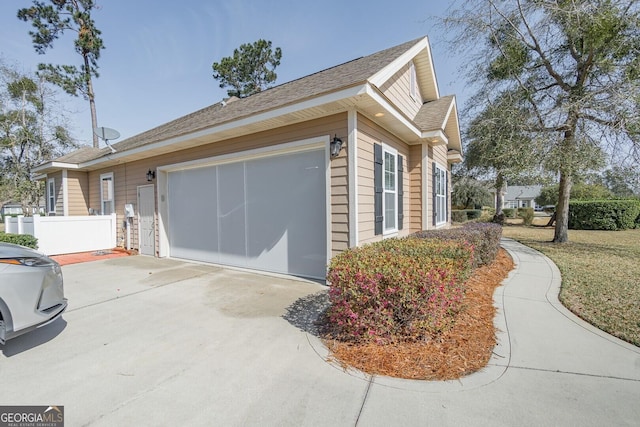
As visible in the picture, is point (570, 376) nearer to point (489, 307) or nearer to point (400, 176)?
point (489, 307)

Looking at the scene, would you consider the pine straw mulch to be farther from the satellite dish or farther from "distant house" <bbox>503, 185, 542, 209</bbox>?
"distant house" <bbox>503, 185, 542, 209</bbox>

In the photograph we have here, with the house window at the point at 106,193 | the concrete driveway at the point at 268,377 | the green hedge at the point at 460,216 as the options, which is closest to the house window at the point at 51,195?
the house window at the point at 106,193

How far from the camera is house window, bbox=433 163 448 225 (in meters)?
8.54

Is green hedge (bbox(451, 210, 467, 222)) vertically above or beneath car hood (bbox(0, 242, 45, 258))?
beneath

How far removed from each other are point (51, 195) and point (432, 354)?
611 inches

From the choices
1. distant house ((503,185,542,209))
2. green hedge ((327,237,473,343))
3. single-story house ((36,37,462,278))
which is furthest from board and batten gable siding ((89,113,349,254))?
distant house ((503,185,542,209))

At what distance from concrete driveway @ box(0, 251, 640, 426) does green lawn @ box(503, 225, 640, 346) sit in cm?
37

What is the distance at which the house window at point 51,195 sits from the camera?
1137 cm

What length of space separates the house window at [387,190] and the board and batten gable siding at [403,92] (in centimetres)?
126

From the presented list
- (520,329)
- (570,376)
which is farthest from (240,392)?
(520,329)

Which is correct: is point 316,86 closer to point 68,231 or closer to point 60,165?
point 68,231

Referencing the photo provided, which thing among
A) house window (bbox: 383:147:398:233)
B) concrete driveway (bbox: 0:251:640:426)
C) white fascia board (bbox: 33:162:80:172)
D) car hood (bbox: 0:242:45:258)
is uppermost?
white fascia board (bbox: 33:162:80:172)

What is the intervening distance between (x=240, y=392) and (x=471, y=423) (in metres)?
1.67

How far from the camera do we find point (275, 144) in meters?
5.55
